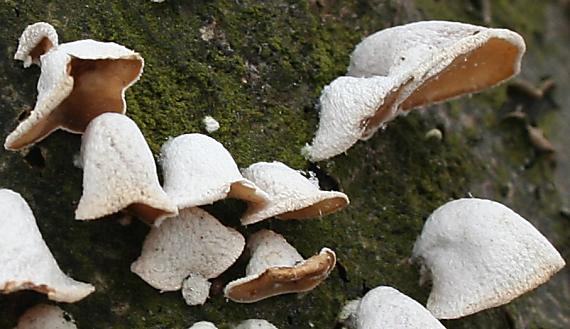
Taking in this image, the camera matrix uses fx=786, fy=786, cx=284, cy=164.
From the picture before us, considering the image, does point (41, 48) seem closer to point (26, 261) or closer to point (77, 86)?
point (77, 86)

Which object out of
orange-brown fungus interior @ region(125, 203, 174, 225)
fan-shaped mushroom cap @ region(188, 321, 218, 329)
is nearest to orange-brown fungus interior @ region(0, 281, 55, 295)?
orange-brown fungus interior @ region(125, 203, 174, 225)

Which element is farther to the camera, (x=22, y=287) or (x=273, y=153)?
(x=273, y=153)

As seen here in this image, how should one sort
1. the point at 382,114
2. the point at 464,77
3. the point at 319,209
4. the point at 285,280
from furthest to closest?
the point at 464,77 → the point at 382,114 → the point at 319,209 → the point at 285,280

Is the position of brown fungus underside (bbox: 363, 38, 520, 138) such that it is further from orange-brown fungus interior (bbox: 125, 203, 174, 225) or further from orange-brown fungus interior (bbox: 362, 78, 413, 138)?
orange-brown fungus interior (bbox: 125, 203, 174, 225)

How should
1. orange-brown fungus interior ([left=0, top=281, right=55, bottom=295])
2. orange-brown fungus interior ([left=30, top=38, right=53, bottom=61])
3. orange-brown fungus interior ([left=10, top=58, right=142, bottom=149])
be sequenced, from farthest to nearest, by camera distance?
orange-brown fungus interior ([left=30, top=38, right=53, bottom=61]) < orange-brown fungus interior ([left=10, top=58, right=142, bottom=149]) < orange-brown fungus interior ([left=0, top=281, right=55, bottom=295])

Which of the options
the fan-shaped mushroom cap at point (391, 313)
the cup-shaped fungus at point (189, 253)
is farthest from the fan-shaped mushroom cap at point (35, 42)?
the fan-shaped mushroom cap at point (391, 313)

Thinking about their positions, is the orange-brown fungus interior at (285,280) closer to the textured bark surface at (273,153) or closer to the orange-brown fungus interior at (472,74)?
the textured bark surface at (273,153)

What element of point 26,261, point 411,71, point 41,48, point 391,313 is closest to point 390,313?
point 391,313
